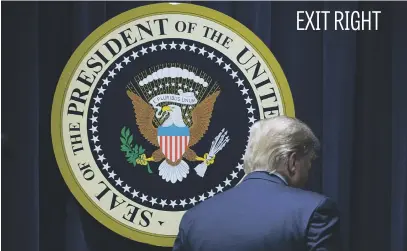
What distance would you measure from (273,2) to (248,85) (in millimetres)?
249

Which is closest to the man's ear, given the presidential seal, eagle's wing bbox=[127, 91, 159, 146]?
the presidential seal

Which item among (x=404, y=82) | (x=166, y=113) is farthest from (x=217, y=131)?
(x=404, y=82)

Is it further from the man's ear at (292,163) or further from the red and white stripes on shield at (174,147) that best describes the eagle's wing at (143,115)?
the man's ear at (292,163)

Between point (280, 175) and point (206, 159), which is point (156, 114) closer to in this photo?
point (206, 159)

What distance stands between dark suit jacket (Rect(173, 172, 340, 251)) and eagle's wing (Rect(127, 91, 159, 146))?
0.50 m

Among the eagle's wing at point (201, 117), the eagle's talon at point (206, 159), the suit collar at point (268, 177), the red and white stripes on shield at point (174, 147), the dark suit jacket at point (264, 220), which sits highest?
the eagle's wing at point (201, 117)

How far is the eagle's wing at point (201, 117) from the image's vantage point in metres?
2.24

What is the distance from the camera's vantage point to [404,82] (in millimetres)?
2213

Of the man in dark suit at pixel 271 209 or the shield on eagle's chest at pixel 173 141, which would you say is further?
the shield on eagle's chest at pixel 173 141

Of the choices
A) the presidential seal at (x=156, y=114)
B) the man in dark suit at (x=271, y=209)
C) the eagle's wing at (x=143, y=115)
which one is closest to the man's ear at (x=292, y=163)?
the man in dark suit at (x=271, y=209)

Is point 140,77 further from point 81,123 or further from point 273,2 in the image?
point 273,2

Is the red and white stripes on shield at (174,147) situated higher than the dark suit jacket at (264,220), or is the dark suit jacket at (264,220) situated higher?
the red and white stripes on shield at (174,147)

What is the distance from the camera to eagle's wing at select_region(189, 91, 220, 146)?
2240mm

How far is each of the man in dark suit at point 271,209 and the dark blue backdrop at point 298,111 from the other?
41 centimetres
